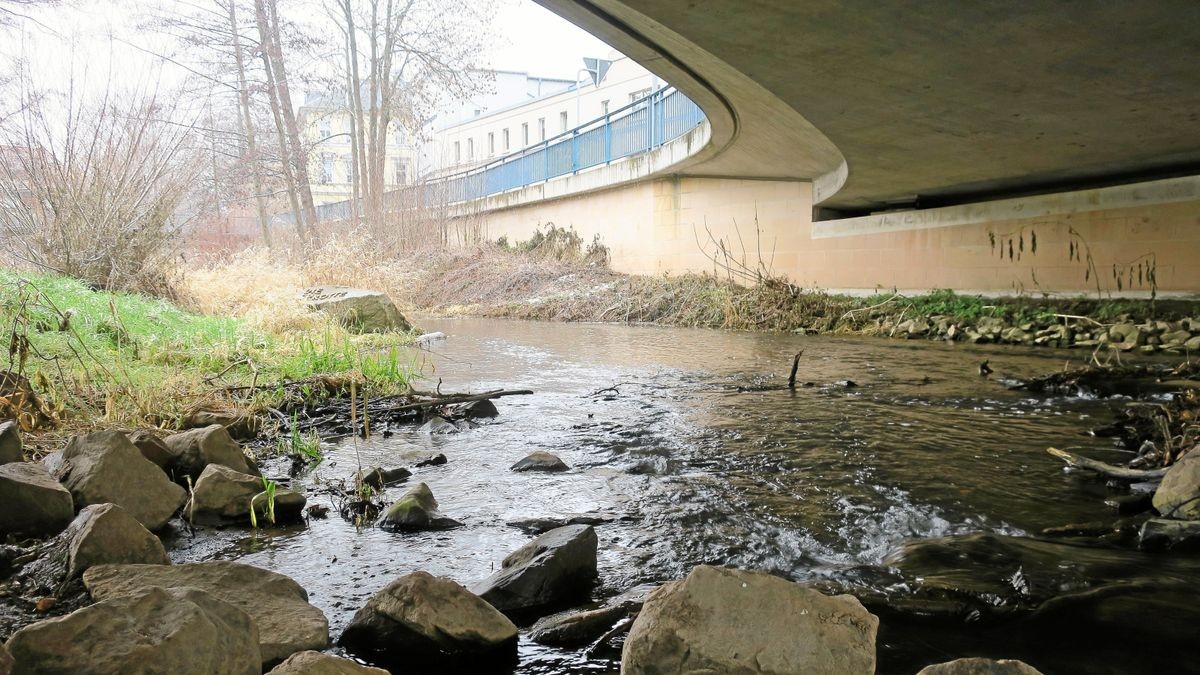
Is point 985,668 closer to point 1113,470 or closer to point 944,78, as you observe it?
point 1113,470

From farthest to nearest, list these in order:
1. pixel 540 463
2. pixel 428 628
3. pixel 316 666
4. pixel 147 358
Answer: pixel 147 358 → pixel 540 463 → pixel 428 628 → pixel 316 666

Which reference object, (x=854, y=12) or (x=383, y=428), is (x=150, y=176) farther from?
(x=854, y=12)

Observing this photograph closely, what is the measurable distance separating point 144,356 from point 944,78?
7242 millimetres

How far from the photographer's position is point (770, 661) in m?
1.65

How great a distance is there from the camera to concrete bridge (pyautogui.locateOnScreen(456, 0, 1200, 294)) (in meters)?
5.87

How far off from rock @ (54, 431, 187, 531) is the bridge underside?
→ 424 cm

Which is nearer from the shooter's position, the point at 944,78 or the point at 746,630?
the point at 746,630

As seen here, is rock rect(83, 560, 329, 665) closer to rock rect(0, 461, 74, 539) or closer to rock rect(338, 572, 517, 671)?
rock rect(338, 572, 517, 671)

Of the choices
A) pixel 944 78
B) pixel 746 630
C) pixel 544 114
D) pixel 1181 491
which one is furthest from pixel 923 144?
pixel 544 114

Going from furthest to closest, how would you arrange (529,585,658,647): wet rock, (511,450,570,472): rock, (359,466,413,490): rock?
(511,450,570,472): rock < (359,466,413,490): rock < (529,585,658,647): wet rock

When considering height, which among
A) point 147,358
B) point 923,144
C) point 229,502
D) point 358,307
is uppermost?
point 923,144

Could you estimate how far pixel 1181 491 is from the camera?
326 cm

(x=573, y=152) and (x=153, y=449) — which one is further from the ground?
(x=573, y=152)

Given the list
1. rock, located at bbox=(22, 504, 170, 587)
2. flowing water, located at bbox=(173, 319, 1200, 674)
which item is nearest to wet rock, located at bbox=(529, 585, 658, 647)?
flowing water, located at bbox=(173, 319, 1200, 674)
